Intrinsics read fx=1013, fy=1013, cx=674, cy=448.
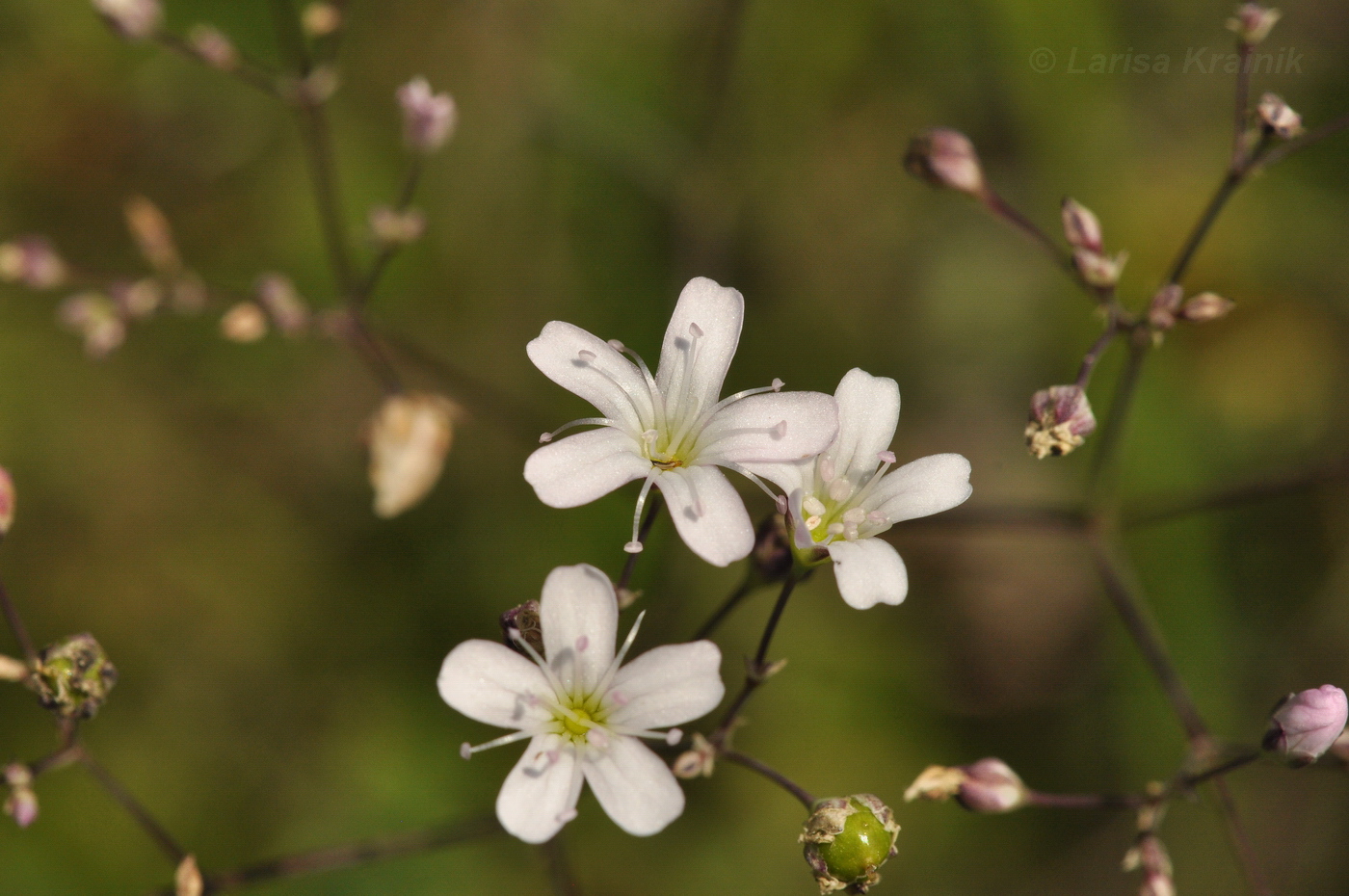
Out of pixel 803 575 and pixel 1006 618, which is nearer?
pixel 803 575

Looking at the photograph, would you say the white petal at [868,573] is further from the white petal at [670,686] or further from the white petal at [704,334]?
the white petal at [704,334]

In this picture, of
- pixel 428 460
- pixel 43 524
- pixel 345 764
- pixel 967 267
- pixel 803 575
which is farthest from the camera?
pixel 967 267

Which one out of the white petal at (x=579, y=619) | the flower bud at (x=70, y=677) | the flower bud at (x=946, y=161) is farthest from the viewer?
the flower bud at (x=946, y=161)

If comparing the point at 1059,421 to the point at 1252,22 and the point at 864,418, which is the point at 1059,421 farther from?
the point at 1252,22

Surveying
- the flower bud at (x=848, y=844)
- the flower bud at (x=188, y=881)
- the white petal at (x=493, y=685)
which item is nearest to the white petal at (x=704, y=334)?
the white petal at (x=493, y=685)

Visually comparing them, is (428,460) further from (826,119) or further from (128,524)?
(826,119)

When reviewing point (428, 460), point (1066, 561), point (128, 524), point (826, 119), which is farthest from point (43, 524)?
point (1066, 561)

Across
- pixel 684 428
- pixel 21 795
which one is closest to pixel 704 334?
pixel 684 428
